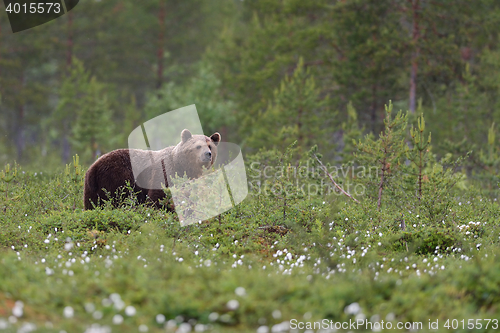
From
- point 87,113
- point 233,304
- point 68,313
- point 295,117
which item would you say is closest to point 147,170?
point 68,313

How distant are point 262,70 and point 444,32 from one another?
7.60 metres

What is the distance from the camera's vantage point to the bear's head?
8219mm

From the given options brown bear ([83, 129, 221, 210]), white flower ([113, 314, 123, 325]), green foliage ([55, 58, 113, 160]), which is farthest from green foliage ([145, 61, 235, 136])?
white flower ([113, 314, 123, 325])

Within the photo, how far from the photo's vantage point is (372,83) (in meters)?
17.9

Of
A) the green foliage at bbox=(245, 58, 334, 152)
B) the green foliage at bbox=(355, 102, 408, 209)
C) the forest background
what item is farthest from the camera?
the forest background

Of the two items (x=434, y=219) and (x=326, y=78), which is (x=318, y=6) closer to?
(x=326, y=78)

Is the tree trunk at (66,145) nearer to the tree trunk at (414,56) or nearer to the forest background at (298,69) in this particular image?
the forest background at (298,69)

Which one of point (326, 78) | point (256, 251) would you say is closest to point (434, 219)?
point (256, 251)

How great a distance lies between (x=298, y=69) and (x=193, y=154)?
9381 mm

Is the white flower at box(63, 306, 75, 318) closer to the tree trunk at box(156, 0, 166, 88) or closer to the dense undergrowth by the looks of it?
the dense undergrowth

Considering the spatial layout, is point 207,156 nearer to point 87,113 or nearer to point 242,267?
point 242,267

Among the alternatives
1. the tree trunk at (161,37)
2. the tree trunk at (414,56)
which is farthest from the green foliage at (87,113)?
the tree trunk at (414,56)

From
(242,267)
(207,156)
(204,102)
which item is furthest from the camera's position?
(204,102)

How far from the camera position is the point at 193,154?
827cm
